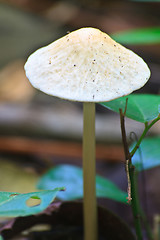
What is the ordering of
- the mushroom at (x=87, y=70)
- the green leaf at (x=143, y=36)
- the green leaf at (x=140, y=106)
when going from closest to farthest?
1. the mushroom at (x=87, y=70)
2. the green leaf at (x=140, y=106)
3. the green leaf at (x=143, y=36)

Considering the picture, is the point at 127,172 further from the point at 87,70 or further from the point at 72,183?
the point at 72,183

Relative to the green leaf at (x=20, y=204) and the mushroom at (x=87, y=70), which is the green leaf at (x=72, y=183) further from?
the green leaf at (x=20, y=204)

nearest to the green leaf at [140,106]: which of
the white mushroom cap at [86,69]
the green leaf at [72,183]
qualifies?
the white mushroom cap at [86,69]

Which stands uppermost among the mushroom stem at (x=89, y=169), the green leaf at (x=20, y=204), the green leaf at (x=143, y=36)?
the green leaf at (x=143, y=36)

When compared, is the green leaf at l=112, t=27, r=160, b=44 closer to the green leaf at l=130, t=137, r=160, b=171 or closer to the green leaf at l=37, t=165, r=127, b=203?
the green leaf at l=130, t=137, r=160, b=171

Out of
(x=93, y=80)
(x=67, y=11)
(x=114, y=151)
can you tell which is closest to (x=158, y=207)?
(x=114, y=151)

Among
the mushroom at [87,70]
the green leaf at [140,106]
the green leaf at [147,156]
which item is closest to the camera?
the mushroom at [87,70]

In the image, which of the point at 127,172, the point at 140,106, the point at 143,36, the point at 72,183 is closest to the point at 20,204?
the point at 127,172
